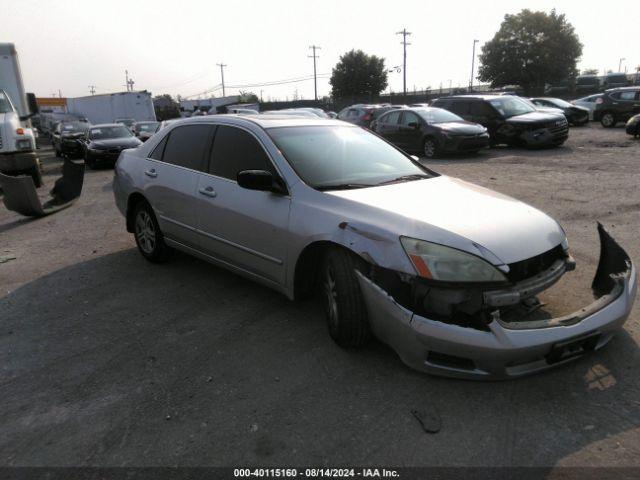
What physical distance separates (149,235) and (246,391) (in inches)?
116

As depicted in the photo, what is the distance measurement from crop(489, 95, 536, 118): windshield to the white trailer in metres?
21.7

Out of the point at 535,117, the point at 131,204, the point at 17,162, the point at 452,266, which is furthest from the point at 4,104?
the point at 535,117

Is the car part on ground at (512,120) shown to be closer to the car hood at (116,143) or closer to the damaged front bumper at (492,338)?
the car hood at (116,143)

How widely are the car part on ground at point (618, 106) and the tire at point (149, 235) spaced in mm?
21945

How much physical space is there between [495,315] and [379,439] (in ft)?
3.08

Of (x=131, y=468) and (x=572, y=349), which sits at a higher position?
(x=572, y=349)

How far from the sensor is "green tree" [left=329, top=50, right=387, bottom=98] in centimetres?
6550

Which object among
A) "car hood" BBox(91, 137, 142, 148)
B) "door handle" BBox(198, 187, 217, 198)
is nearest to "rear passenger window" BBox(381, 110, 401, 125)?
"car hood" BBox(91, 137, 142, 148)

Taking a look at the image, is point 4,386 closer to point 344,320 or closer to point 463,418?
point 344,320

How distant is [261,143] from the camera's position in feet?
13.5

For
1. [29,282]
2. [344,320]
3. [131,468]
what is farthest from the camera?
[29,282]

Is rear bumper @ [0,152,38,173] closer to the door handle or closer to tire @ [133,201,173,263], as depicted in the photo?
tire @ [133,201,173,263]

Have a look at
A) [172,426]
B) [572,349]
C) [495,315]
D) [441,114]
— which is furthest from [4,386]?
[441,114]

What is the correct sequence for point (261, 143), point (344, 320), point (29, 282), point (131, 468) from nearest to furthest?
point (131, 468) → point (344, 320) → point (261, 143) → point (29, 282)
